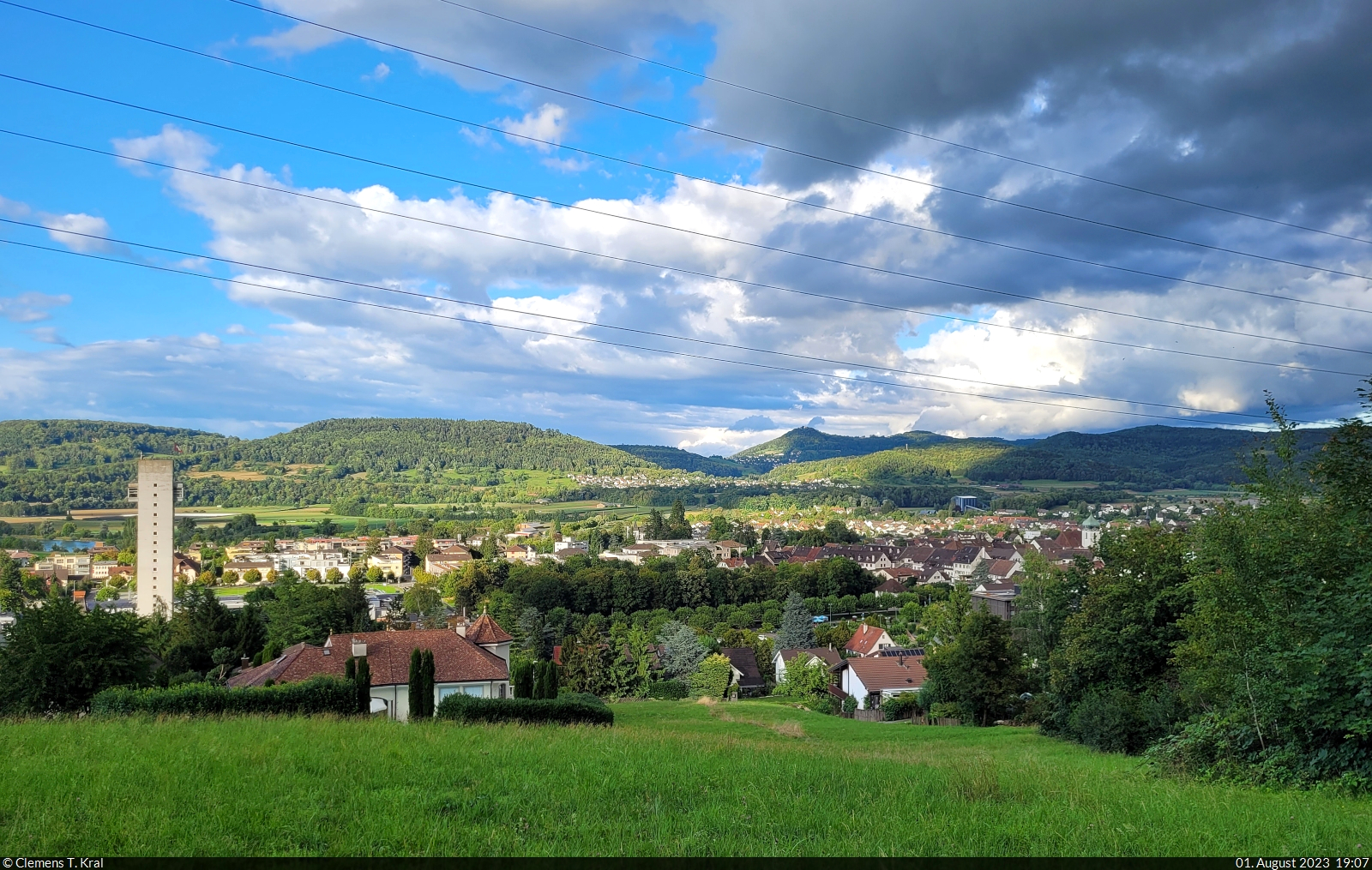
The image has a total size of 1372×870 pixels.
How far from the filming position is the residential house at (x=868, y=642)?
193 ft

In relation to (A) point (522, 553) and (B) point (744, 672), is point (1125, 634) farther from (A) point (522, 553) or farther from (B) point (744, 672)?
(A) point (522, 553)

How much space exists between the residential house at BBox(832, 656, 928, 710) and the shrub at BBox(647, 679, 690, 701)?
34.4 feet

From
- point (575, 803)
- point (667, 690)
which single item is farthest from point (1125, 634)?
point (667, 690)

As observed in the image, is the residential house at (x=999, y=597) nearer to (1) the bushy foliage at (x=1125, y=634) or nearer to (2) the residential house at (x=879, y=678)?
(2) the residential house at (x=879, y=678)

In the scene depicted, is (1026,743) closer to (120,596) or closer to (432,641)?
(432,641)

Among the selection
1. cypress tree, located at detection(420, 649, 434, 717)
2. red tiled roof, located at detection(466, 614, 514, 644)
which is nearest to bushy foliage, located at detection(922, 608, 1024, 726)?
red tiled roof, located at detection(466, 614, 514, 644)

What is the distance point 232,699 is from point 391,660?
12.4 m

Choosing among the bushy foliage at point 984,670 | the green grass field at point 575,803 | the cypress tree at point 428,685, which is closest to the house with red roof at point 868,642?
the bushy foliage at point 984,670

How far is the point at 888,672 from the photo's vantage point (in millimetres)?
48719

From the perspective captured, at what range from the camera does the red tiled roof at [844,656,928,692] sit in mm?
47156

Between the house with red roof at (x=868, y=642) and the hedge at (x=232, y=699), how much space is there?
45.5m

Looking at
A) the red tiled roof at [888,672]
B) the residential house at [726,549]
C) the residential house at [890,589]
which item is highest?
the residential house at [726,549]

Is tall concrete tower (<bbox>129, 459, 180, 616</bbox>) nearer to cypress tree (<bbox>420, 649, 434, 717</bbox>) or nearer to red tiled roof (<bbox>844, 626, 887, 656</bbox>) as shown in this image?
red tiled roof (<bbox>844, 626, 887, 656</bbox>)
